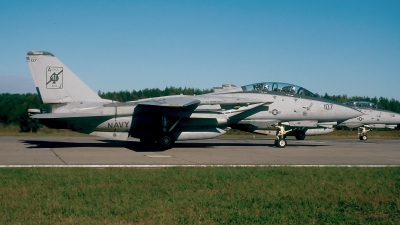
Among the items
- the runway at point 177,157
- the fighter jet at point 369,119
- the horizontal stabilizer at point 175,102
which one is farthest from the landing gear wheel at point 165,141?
the fighter jet at point 369,119

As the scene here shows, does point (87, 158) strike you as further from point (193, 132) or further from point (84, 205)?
point (84, 205)

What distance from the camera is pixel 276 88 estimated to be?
2039 centimetres

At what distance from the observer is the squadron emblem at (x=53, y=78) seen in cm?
1793

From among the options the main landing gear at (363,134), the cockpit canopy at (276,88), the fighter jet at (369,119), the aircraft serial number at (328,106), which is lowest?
the main landing gear at (363,134)

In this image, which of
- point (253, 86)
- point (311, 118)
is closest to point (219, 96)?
point (253, 86)

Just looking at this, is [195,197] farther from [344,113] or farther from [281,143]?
[344,113]

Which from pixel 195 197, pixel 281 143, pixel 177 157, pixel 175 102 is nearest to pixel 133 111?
pixel 175 102

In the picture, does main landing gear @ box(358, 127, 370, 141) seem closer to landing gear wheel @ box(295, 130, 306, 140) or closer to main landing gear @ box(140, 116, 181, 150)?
landing gear wheel @ box(295, 130, 306, 140)

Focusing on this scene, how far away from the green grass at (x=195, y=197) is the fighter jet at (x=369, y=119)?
81.8 feet

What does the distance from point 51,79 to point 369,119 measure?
1008 inches

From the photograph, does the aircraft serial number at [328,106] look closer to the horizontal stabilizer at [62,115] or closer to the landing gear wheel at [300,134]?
the landing gear wheel at [300,134]

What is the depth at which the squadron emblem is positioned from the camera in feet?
58.8

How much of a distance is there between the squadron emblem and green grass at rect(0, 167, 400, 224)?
8.71 m

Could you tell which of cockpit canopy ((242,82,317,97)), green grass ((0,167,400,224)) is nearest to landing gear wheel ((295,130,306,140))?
cockpit canopy ((242,82,317,97))
